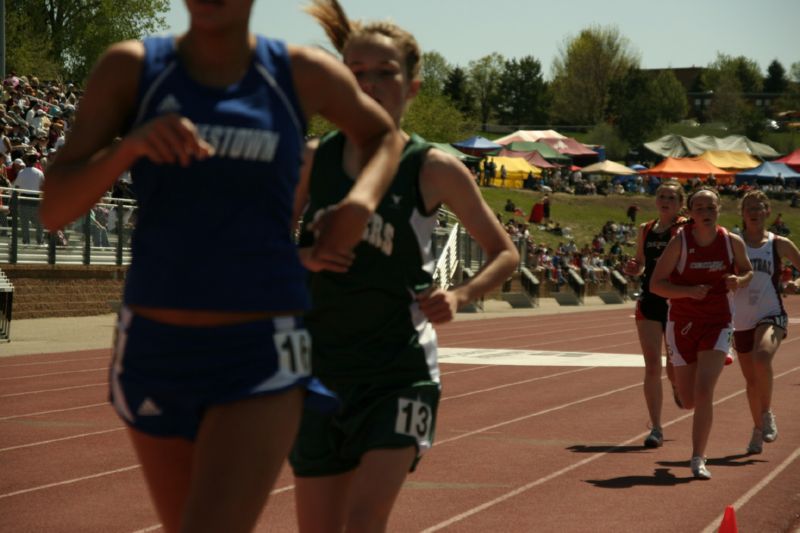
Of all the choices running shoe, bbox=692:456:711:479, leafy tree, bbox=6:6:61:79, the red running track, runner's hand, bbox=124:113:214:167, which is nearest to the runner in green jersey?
runner's hand, bbox=124:113:214:167

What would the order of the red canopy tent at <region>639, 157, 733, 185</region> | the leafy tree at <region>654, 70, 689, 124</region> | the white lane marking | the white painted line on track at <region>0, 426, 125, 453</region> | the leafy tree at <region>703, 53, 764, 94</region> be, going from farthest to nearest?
1. the leafy tree at <region>703, 53, 764, 94</region>
2. the leafy tree at <region>654, 70, 689, 124</region>
3. the red canopy tent at <region>639, 157, 733, 185</region>
4. the white lane marking
5. the white painted line on track at <region>0, 426, 125, 453</region>

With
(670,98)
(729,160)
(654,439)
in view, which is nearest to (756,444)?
(654,439)

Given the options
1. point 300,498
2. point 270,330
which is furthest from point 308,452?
point 270,330

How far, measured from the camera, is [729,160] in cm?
7606

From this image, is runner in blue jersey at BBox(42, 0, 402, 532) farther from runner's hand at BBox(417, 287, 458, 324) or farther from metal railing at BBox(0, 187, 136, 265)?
metal railing at BBox(0, 187, 136, 265)

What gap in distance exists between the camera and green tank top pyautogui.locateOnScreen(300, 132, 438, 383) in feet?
13.5

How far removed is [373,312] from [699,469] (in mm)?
5277

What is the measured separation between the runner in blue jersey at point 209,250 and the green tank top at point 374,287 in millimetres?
1000

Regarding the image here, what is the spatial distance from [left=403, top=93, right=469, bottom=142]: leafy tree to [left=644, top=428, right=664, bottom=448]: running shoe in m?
72.1

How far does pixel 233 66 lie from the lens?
3.02m

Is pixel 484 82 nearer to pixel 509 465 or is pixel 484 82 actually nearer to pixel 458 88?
pixel 458 88

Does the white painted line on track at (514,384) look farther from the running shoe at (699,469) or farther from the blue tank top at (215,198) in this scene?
the blue tank top at (215,198)

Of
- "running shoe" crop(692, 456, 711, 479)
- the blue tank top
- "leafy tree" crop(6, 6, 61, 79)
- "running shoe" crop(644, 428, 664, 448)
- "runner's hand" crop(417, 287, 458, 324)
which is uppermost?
"leafy tree" crop(6, 6, 61, 79)

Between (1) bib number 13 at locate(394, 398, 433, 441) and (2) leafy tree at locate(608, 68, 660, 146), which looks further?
(2) leafy tree at locate(608, 68, 660, 146)
